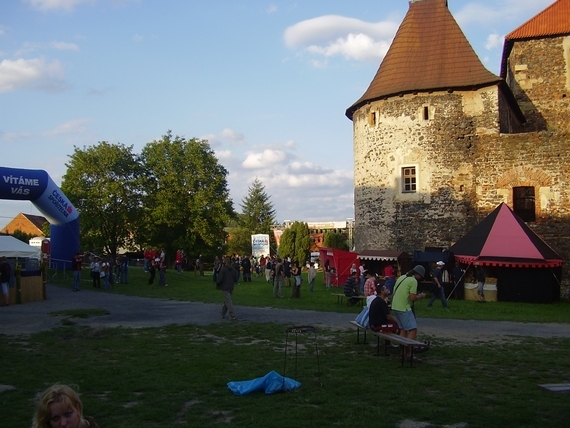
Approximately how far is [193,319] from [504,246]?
14.4 meters

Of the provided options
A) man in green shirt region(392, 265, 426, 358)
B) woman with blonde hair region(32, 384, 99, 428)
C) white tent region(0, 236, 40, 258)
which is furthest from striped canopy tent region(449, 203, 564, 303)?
woman with blonde hair region(32, 384, 99, 428)

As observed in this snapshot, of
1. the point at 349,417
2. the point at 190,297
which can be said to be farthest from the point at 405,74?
the point at 349,417

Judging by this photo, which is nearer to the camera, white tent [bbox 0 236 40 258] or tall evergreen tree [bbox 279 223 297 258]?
white tent [bbox 0 236 40 258]

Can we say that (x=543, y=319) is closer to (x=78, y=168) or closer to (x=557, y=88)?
(x=557, y=88)

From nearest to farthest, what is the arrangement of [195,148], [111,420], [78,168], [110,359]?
[111,420]
[110,359]
[78,168]
[195,148]

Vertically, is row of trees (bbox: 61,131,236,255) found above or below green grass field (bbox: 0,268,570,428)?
above

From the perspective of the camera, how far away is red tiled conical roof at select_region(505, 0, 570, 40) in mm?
31875

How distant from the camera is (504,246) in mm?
24203

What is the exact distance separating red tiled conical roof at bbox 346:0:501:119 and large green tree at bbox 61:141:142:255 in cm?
2587

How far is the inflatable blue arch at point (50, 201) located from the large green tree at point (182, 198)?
23.5 m

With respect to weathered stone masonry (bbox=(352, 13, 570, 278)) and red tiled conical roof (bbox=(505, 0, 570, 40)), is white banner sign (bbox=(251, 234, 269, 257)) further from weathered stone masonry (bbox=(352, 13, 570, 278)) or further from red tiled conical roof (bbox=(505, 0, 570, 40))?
red tiled conical roof (bbox=(505, 0, 570, 40))

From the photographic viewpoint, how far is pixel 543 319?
17297 millimetres

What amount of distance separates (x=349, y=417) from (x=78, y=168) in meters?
47.2

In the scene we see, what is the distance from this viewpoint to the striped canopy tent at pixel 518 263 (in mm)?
23672
